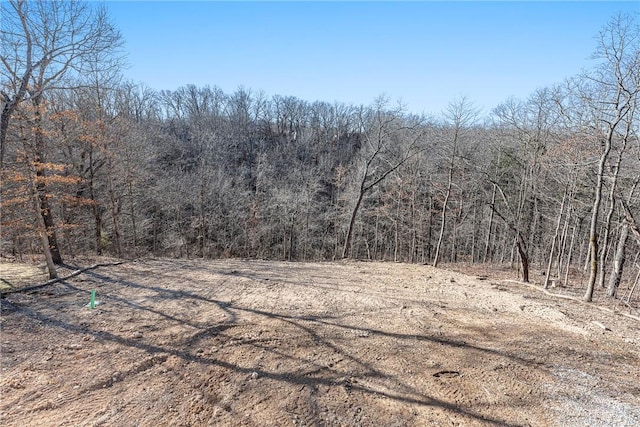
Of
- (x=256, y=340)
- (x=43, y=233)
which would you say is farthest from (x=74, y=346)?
(x=43, y=233)

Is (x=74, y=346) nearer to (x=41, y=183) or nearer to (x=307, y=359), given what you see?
(x=307, y=359)

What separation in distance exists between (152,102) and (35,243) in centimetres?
2836

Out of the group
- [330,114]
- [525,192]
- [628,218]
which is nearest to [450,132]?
[525,192]

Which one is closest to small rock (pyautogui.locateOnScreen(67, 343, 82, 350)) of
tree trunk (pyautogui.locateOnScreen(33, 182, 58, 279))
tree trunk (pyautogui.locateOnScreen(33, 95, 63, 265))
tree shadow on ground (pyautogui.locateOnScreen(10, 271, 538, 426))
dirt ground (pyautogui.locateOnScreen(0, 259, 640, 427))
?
dirt ground (pyautogui.locateOnScreen(0, 259, 640, 427))

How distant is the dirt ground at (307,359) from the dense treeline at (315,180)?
285 cm

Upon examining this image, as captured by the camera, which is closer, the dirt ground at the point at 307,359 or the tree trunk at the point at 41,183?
the dirt ground at the point at 307,359

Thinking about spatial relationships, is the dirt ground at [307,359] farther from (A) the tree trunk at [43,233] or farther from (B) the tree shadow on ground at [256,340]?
(A) the tree trunk at [43,233]

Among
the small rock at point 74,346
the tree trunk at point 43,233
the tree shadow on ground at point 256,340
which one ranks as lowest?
the small rock at point 74,346

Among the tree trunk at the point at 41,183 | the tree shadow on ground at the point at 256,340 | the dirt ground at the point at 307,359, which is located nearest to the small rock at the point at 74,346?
the dirt ground at the point at 307,359

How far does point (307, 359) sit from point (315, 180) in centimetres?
2335

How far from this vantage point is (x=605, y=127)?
7.51 metres

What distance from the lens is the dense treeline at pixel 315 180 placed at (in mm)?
7555

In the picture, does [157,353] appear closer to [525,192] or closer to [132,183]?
[132,183]

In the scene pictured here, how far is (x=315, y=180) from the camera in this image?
27.0 m
